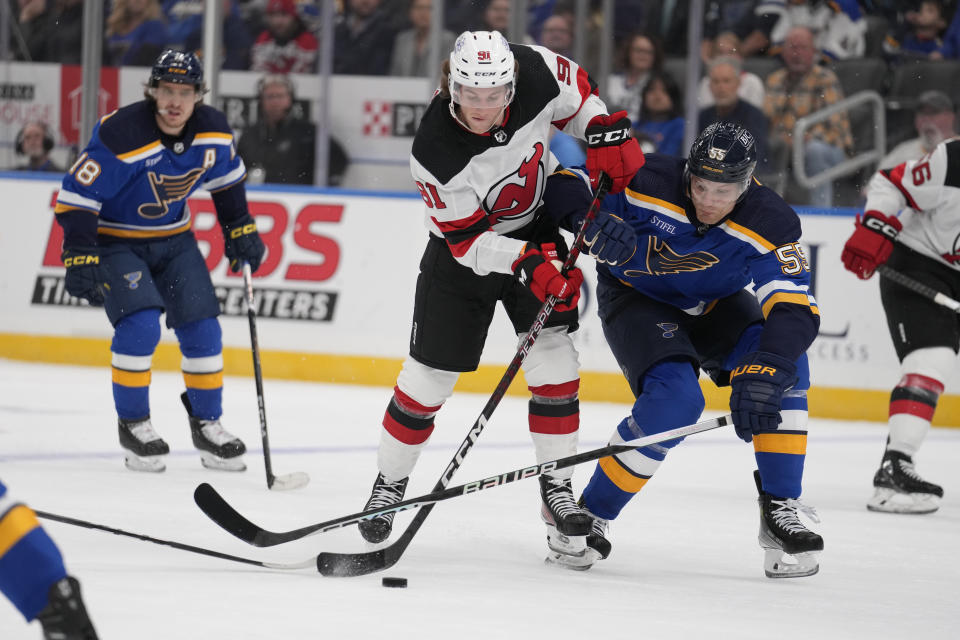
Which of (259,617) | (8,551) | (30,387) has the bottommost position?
(30,387)

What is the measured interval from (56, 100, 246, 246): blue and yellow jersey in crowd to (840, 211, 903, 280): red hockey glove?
1.99 m

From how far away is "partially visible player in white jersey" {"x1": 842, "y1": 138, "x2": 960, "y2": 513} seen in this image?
3.90 meters

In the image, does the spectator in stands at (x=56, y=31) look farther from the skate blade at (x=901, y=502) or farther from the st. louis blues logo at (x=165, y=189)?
the skate blade at (x=901, y=502)

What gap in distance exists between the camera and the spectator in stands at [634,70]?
20.6 ft

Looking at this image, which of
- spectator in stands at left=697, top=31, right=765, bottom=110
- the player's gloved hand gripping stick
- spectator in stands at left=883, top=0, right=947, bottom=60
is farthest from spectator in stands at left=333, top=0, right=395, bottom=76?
the player's gloved hand gripping stick

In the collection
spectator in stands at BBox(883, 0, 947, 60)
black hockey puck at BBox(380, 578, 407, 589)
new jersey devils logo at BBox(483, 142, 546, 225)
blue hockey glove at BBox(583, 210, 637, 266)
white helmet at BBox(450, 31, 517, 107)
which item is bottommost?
black hockey puck at BBox(380, 578, 407, 589)

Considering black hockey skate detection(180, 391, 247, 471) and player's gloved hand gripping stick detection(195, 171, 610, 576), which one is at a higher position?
player's gloved hand gripping stick detection(195, 171, 610, 576)

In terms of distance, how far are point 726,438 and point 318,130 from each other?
276cm

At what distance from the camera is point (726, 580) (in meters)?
2.82

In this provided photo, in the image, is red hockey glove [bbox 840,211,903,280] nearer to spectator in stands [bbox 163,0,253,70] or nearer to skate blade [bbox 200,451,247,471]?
skate blade [bbox 200,451,247,471]

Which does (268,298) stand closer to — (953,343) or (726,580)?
(953,343)

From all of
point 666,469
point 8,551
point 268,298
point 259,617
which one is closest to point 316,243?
point 268,298

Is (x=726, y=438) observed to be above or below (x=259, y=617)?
below

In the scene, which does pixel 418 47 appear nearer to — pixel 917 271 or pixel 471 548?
pixel 917 271
